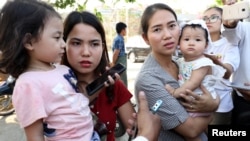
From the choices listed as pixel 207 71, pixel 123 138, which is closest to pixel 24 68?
pixel 207 71

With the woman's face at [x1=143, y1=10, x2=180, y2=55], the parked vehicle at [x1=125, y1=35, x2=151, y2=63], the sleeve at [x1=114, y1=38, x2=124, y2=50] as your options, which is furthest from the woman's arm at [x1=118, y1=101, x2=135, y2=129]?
the parked vehicle at [x1=125, y1=35, x2=151, y2=63]

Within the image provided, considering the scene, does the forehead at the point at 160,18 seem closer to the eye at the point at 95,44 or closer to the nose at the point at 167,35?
the nose at the point at 167,35

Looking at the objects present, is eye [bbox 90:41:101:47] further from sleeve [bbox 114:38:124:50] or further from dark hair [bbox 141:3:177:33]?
sleeve [bbox 114:38:124:50]

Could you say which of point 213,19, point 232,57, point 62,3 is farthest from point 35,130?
point 62,3

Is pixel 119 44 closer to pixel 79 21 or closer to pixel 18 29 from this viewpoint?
pixel 79 21

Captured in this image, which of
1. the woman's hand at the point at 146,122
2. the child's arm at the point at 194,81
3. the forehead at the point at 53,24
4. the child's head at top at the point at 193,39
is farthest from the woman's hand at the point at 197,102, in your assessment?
the forehead at the point at 53,24

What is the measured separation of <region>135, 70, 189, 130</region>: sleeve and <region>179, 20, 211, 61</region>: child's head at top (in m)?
0.32

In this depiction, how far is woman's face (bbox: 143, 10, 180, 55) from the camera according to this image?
163 cm

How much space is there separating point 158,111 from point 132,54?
13.8 meters

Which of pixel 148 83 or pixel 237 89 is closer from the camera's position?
pixel 148 83

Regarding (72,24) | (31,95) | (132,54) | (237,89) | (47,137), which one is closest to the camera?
(31,95)

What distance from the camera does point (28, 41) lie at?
4.40 feet

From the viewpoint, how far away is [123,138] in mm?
4707

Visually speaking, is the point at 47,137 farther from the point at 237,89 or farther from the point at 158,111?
the point at 237,89
